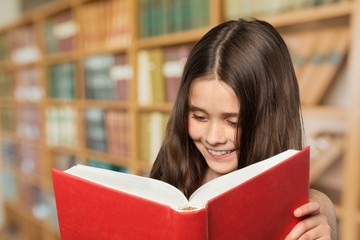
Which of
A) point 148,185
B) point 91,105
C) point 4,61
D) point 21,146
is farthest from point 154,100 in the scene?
point 4,61

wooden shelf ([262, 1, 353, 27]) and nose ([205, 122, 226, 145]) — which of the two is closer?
nose ([205, 122, 226, 145])

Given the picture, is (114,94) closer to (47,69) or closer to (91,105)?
(91,105)

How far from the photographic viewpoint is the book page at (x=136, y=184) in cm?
63

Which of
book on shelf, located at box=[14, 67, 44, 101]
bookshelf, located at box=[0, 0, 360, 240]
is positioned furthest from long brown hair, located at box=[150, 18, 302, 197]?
book on shelf, located at box=[14, 67, 44, 101]

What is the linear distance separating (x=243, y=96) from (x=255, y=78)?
5 cm

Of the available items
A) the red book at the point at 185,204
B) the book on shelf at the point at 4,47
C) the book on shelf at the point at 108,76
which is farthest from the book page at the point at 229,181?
the book on shelf at the point at 4,47

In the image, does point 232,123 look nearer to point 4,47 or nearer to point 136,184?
point 136,184

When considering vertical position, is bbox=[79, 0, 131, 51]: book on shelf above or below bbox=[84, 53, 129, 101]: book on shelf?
above

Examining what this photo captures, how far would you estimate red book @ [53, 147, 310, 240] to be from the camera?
1.90 ft

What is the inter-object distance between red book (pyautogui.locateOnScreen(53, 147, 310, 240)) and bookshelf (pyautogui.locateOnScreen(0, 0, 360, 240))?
0.67 m

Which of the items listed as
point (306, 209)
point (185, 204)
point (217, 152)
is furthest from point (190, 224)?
point (217, 152)

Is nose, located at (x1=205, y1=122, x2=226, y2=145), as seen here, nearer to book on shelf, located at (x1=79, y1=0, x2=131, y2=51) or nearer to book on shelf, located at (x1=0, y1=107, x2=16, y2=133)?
book on shelf, located at (x1=79, y1=0, x2=131, y2=51)

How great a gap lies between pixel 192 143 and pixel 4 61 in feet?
10.8

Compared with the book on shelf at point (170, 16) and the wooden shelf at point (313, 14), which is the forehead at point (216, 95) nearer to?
the wooden shelf at point (313, 14)
